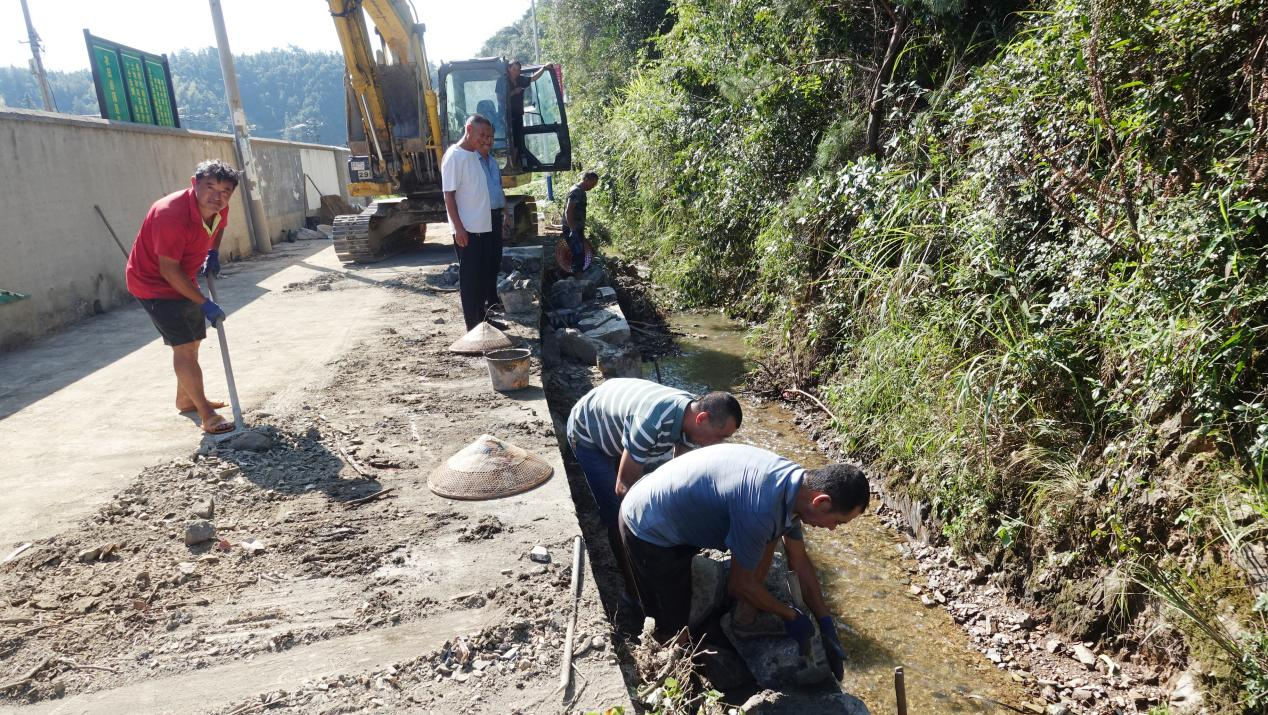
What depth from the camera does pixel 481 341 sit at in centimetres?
620

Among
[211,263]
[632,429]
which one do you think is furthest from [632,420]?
[211,263]

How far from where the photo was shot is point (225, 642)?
9.11 feet

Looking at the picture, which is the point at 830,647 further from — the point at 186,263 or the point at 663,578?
the point at 186,263

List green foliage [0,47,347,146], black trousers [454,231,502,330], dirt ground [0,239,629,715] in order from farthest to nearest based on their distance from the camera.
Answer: green foliage [0,47,347,146]
black trousers [454,231,502,330]
dirt ground [0,239,629,715]

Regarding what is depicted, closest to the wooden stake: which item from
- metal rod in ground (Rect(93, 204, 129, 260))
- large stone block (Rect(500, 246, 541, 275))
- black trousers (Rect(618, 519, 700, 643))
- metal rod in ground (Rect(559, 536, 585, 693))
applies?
metal rod in ground (Rect(559, 536, 585, 693))

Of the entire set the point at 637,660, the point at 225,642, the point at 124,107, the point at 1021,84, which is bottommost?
the point at 637,660

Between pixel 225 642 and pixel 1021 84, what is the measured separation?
5.22m

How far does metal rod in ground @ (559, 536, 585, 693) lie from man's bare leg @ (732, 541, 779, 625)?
2.33 ft

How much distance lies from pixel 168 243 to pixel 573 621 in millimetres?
3276

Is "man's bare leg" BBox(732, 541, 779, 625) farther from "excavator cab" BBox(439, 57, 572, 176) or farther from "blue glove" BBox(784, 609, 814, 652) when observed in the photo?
"excavator cab" BBox(439, 57, 572, 176)

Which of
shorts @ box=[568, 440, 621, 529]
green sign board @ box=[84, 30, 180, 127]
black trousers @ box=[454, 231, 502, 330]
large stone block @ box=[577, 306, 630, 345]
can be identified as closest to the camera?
shorts @ box=[568, 440, 621, 529]

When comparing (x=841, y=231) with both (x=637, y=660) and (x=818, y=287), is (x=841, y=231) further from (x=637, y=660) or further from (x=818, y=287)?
(x=637, y=660)

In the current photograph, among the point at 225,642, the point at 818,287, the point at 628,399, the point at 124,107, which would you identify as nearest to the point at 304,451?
the point at 225,642

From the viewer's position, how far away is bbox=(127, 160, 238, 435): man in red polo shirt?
425 centimetres
